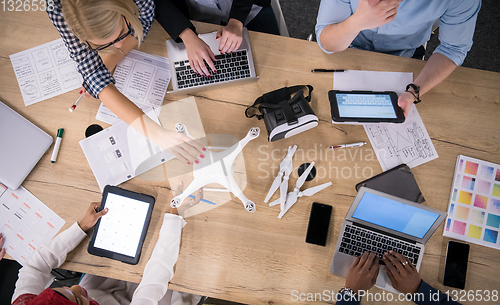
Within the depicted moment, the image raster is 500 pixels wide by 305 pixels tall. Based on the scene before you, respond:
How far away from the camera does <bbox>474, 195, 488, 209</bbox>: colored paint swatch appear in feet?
3.44

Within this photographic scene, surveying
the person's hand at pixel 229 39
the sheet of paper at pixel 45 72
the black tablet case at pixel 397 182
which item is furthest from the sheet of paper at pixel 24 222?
the black tablet case at pixel 397 182

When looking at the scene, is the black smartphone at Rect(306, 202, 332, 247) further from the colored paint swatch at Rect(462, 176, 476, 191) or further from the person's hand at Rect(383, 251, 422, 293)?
the colored paint swatch at Rect(462, 176, 476, 191)

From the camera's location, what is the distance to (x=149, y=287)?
0.99 meters

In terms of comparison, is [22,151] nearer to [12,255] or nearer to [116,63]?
[12,255]

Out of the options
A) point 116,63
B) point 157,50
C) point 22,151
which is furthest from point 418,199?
point 22,151

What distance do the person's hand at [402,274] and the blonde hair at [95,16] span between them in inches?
50.0

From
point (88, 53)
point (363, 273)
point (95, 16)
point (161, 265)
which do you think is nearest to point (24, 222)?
point (161, 265)

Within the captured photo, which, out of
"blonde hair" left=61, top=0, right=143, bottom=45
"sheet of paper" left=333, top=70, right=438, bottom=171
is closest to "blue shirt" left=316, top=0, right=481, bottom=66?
"sheet of paper" left=333, top=70, right=438, bottom=171

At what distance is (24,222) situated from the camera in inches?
42.0

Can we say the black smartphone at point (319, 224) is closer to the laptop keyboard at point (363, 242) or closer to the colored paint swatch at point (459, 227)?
the laptop keyboard at point (363, 242)

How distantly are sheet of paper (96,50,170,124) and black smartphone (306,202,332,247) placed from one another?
0.73 m

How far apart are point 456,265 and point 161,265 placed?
3.53 feet

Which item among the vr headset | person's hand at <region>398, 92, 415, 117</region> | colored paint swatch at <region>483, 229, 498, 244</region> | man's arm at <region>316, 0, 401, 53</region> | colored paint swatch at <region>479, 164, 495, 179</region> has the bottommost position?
colored paint swatch at <region>483, 229, 498, 244</region>

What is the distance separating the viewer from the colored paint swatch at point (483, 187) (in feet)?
3.46
